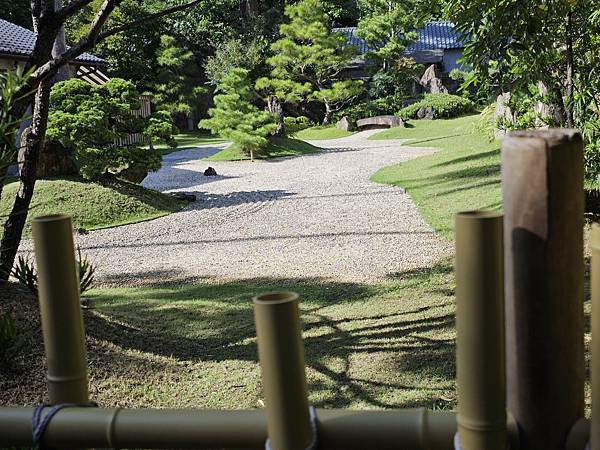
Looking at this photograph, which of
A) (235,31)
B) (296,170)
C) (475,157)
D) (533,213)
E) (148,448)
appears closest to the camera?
(533,213)

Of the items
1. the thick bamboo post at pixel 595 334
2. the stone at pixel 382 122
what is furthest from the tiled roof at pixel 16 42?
the thick bamboo post at pixel 595 334

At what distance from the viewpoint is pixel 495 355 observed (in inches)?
42.4

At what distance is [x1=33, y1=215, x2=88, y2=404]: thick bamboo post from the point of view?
123cm

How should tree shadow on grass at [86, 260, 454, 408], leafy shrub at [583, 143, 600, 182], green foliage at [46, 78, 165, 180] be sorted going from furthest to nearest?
green foliage at [46, 78, 165, 180] < leafy shrub at [583, 143, 600, 182] < tree shadow on grass at [86, 260, 454, 408]

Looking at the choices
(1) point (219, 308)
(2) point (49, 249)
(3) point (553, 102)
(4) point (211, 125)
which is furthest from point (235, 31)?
(2) point (49, 249)

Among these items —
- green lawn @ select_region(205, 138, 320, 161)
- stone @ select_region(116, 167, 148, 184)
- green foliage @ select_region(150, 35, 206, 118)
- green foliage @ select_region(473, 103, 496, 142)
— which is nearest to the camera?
stone @ select_region(116, 167, 148, 184)

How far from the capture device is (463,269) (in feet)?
3.48

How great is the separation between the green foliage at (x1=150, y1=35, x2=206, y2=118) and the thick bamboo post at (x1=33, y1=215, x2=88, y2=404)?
23770 mm

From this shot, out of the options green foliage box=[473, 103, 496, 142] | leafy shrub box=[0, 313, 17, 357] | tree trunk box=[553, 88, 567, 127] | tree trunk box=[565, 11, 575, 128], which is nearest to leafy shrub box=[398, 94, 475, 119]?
green foliage box=[473, 103, 496, 142]

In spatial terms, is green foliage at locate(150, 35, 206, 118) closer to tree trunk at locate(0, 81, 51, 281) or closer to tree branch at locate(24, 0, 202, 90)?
tree trunk at locate(0, 81, 51, 281)

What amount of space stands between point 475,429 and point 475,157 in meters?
12.3

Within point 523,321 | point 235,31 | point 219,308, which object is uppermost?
point 235,31

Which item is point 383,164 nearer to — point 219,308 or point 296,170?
point 296,170

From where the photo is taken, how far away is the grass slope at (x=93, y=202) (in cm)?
958
